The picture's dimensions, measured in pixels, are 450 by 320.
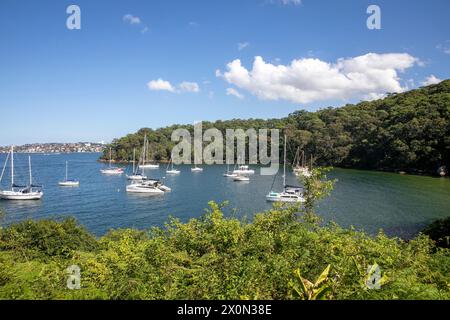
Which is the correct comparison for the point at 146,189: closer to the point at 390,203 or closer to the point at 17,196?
the point at 17,196

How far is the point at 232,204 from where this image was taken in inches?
1635

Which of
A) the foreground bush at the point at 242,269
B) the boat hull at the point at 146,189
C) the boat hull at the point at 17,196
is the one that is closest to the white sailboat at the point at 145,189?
the boat hull at the point at 146,189

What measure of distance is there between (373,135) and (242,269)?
80238 millimetres

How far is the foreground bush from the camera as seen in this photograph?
668cm

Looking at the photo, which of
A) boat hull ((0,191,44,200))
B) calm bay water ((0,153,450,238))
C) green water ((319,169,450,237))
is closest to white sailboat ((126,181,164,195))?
calm bay water ((0,153,450,238))

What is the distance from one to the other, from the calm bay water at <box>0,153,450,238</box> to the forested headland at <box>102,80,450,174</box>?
29.8 ft

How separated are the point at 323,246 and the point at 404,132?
70.5 m

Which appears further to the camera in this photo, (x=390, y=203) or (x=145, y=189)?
(x=145, y=189)

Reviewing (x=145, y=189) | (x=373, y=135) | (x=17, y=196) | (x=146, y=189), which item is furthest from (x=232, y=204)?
(x=373, y=135)

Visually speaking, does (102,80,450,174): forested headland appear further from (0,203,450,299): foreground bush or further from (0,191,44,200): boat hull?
(0,191,44,200): boat hull

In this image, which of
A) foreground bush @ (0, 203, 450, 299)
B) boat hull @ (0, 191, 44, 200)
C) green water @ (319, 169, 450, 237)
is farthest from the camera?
boat hull @ (0, 191, 44, 200)

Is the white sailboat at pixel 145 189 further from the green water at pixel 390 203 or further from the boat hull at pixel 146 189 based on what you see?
the green water at pixel 390 203

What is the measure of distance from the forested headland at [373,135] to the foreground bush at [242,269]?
62.4 m
